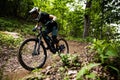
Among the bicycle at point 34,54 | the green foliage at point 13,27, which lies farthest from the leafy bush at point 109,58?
the green foliage at point 13,27

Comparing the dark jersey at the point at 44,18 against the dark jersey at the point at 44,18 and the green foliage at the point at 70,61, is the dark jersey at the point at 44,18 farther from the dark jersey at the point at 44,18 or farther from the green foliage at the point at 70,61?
the green foliage at the point at 70,61

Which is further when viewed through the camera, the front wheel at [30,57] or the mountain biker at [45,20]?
the mountain biker at [45,20]

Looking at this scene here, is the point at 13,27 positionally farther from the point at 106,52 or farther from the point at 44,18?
the point at 106,52

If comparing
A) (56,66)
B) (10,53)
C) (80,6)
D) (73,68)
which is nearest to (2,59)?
(10,53)

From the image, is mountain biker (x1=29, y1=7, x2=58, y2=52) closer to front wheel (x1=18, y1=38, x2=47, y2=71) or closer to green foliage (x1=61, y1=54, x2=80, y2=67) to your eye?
front wheel (x1=18, y1=38, x2=47, y2=71)

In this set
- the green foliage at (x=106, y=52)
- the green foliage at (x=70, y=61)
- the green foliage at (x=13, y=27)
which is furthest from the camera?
the green foliage at (x=13, y=27)

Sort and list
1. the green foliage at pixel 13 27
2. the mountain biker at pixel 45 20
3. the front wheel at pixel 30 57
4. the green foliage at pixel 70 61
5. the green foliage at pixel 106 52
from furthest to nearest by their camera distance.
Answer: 1. the green foliage at pixel 13 27
2. the mountain biker at pixel 45 20
3. the front wheel at pixel 30 57
4. the green foliage at pixel 70 61
5. the green foliage at pixel 106 52

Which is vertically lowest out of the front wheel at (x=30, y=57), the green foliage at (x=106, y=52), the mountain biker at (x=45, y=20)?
the front wheel at (x=30, y=57)

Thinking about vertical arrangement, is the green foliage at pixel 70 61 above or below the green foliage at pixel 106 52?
below

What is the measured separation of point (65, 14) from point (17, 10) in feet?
21.9

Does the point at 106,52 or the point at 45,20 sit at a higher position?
the point at 45,20

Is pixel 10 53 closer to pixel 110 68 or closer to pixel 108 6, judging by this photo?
pixel 110 68

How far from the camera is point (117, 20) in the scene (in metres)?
17.0

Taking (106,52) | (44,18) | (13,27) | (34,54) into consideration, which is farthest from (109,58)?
(13,27)
